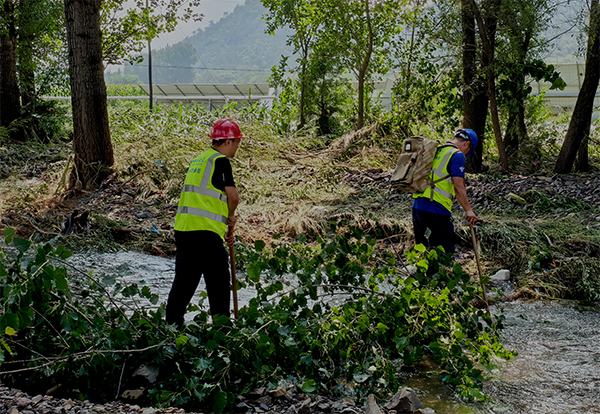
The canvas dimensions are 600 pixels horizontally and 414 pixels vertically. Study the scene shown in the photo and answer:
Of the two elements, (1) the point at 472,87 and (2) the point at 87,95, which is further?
(1) the point at 472,87

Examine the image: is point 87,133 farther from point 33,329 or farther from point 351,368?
point 351,368

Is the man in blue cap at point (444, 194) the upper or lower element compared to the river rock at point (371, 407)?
upper

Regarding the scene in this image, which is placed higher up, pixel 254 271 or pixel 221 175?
pixel 221 175

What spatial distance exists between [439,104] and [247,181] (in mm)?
4913

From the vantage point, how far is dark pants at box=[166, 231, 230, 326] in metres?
4.22

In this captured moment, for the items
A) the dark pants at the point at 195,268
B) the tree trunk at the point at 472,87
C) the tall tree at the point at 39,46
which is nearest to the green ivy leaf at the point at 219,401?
the dark pants at the point at 195,268

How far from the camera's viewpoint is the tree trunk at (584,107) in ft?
35.2

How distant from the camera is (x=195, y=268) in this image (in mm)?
4242

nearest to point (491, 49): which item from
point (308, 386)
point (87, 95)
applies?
point (87, 95)

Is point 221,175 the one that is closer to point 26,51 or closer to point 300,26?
point 300,26

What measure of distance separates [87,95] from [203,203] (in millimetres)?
7397

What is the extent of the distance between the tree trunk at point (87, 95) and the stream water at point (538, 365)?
162 inches

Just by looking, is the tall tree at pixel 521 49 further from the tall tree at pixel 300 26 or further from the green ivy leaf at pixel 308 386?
the green ivy leaf at pixel 308 386

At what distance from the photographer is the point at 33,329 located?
3555mm
